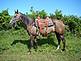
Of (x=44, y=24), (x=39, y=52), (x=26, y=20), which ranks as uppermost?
→ (x=26, y=20)

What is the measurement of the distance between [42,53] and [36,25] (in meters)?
1.63

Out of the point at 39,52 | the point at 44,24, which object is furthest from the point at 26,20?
the point at 39,52

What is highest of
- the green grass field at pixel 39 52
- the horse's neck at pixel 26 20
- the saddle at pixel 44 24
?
Result: the horse's neck at pixel 26 20

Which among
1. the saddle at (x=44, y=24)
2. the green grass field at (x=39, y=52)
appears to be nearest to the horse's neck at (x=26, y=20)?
the saddle at (x=44, y=24)

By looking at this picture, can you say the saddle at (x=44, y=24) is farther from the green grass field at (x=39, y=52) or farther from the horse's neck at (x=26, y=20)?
the green grass field at (x=39, y=52)

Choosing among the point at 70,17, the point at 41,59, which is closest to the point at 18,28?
the point at 70,17

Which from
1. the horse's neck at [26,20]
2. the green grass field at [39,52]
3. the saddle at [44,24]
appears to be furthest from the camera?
the saddle at [44,24]

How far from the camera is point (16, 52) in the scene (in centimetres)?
1041

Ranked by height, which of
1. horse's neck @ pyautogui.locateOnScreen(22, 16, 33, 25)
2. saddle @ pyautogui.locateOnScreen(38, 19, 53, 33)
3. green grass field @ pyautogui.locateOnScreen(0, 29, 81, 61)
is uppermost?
horse's neck @ pyautogui.locateOnScreen(22, 16, 33, 25)

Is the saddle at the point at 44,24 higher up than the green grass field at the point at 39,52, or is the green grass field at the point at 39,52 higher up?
the saddle at the point at 44,24

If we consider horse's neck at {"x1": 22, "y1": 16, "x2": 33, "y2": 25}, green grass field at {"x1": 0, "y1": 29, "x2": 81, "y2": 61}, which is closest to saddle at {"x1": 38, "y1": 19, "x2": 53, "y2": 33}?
horse's neck at {"x1": 22, "y1": 16, "x2": 33, "y2": 25}

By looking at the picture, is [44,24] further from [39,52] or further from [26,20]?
[39,52]

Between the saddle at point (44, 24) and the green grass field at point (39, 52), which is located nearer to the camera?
the green grass field at point (39, 52)

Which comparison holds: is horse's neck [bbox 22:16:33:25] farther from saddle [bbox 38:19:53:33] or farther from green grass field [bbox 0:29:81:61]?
green grass field [bbox 0:29:81:61]
